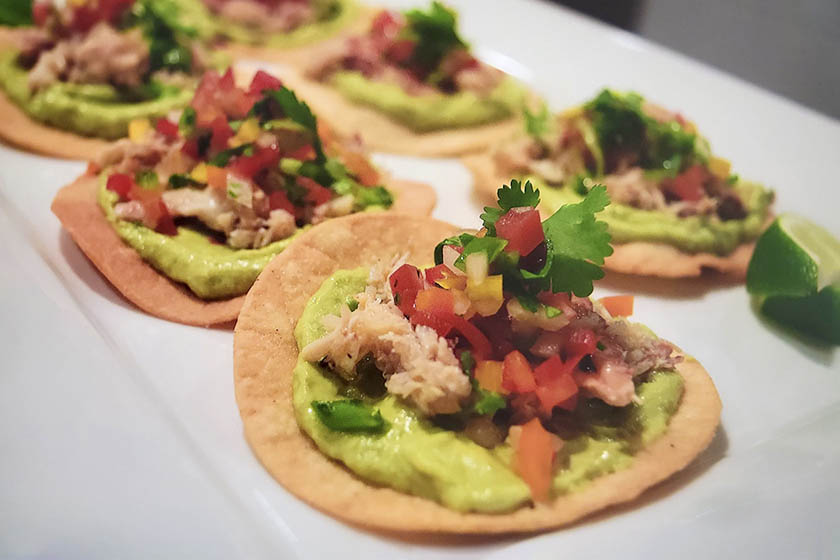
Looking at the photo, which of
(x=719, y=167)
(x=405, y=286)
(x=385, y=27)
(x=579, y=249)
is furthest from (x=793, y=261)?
(x=385, y=27)

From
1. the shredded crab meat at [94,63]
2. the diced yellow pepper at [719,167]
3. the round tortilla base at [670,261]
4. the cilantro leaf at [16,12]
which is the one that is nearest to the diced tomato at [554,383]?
the round tortilla base at [670,261]

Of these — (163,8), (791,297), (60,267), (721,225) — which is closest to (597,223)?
(791,297)

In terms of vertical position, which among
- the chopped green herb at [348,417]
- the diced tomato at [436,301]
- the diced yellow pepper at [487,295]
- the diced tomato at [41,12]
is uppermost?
the diced yellow pepper at [487,295]

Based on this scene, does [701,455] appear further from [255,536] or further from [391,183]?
[391,183]

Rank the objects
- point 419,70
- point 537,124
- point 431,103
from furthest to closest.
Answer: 1. point 419,70
2. point 431,103
3. point 537,124

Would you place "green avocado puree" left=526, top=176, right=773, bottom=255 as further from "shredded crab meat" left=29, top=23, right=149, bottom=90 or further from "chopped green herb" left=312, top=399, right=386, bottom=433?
"shredded crab meat" left=29, top=23, right=149, bottom=90

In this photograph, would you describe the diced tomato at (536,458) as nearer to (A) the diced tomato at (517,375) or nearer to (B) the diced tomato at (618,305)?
(A) the diced tomato at (517,375)

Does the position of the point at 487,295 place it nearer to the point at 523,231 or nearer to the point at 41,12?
the point at 523,231
